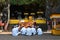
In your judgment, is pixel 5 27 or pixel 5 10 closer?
pixel 5 27

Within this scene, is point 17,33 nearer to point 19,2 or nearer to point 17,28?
point 17,28

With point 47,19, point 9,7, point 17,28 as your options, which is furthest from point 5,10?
point 17,28

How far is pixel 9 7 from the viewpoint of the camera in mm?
29891

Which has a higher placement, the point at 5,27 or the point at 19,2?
the point at 19,2

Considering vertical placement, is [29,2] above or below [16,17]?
above

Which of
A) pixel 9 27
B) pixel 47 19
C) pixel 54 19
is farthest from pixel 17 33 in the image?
pixel 47 19

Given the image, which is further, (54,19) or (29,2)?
(29,2)

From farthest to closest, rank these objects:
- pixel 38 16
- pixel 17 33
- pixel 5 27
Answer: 1. pixel 38 16
2. pixel 5 27
3. pixel 17 33

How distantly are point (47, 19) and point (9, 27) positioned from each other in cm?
405

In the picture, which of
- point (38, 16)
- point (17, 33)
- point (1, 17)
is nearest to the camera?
point (17, 33)

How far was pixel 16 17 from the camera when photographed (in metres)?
31.0

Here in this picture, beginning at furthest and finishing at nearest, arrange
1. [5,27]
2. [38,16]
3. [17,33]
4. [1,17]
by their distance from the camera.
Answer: [38,16] < [1,17] < [5,27] < [17,33]

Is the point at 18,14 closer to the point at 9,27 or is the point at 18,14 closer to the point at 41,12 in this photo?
the point at 41,12

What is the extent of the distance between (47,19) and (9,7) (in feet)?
15.8
